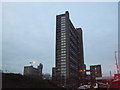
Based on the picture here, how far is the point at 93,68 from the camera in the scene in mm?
103188

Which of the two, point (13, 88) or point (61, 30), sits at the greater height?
point (61, 30)

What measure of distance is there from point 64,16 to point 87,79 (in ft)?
177

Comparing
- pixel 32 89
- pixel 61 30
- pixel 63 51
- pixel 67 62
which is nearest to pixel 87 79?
pixel 67 62

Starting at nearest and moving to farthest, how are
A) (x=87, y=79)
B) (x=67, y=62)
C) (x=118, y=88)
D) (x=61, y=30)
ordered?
(x=118, y=88) < (x=87, y=79) < (x=67, y=62) < (x=61, y=30)

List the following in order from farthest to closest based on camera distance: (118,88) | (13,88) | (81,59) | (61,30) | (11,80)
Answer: (81,59) < (61,30) < (11,80) < (13,88) < (118,88)

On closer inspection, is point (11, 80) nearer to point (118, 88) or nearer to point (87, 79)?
point (118, 88)

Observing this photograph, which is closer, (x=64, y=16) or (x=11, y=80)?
(x=11, y=80)

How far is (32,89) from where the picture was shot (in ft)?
58.6

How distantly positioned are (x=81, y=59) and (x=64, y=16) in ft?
126

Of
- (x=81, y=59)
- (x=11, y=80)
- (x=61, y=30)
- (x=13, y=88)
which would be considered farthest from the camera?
(x=81, y=59)

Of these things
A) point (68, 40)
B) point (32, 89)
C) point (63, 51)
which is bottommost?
point (32, 89)

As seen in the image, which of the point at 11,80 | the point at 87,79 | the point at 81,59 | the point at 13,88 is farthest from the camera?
the point at 81,59

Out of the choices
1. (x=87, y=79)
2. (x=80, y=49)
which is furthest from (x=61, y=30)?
(x=87, y=79)

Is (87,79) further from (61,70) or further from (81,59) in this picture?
(81,59)
